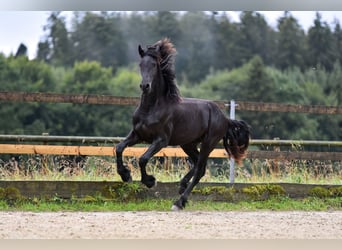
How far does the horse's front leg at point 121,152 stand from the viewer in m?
6.24

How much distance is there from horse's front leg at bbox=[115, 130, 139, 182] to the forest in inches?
830

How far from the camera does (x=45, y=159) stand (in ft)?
26.7

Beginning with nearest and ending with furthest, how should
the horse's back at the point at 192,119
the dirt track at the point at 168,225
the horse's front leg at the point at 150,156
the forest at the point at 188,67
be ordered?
the dirt track at the point at 168,225 < the horse's front leg at the point at 150,156 < the horse's back at the point at 192,119 < the forest at the point at 188,67

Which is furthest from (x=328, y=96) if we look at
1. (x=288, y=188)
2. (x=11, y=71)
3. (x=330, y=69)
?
(x=288, y=188)

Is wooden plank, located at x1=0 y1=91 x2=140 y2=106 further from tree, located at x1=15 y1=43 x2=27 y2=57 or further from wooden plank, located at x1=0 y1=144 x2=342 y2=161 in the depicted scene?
tree, located at x1=15 y1=43 x2=27 y2=57

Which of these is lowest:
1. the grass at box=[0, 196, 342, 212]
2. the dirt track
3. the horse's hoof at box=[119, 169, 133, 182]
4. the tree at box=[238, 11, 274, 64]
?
the grass at box=[0, 196, 342, 212]

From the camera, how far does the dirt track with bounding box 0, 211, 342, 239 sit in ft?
15.8

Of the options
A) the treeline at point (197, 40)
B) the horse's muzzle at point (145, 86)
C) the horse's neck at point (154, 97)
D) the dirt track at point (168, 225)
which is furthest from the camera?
the treeline at point (197, 40)

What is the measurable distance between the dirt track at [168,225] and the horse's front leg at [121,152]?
44 centimetres

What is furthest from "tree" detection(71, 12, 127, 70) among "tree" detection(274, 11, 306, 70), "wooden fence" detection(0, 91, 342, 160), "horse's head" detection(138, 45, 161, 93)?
"horse's head" detection(138, 45, 161, 93)

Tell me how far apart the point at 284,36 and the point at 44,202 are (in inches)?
1294

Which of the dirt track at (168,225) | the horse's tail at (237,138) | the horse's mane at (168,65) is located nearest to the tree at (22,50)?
the horse's tail at (237,138)

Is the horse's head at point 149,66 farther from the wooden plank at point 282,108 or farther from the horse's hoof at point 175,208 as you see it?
the wooden plank at point 282,108

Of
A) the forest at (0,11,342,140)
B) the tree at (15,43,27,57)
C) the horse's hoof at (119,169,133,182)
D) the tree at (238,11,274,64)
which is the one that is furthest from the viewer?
the tree at (238,11,274,64)
